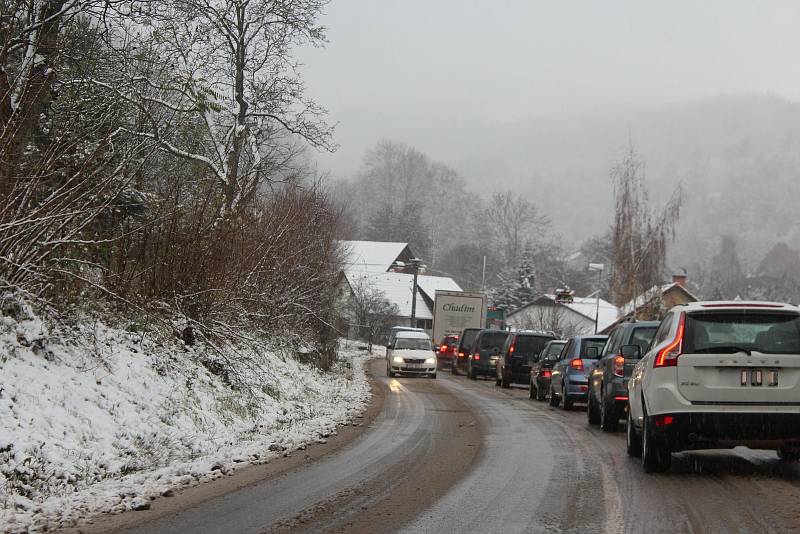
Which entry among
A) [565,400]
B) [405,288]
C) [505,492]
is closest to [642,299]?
[565,400]

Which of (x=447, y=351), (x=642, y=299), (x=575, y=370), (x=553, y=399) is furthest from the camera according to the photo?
(x=642, y=299)

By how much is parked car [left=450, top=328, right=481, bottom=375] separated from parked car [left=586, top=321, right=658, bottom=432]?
82.7 ft

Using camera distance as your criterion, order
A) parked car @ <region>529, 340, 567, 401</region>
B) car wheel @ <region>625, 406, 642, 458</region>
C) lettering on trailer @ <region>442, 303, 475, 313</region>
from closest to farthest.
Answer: car wheel @ <region>625, 406, 642, 458</region> → parked car @ <region>529, 340, 567, 401</region> → lettering on trailer @ <region>442, 303, 475, 313</region>

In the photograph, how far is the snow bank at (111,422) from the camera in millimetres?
7758

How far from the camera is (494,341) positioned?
3762cm

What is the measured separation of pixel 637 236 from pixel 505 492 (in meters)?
45.8

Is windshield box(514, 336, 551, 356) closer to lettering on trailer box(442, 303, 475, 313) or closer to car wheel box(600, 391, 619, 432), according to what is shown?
car wheel box(600, 391, 619, 432)

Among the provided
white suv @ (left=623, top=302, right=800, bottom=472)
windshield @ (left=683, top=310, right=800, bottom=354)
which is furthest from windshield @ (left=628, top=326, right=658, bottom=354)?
windshield @ (left=683, top=310, right=800, bottom=354)

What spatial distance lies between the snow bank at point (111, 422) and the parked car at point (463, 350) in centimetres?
2670

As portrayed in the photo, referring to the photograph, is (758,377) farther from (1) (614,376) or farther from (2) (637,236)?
(2) (637,236)

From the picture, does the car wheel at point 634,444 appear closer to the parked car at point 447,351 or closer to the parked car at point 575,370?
the parked car at point 575,370

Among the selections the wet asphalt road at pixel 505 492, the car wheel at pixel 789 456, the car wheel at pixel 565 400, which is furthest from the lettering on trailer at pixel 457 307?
the car wheel at pixel 789 456

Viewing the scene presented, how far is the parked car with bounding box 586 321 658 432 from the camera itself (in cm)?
1512

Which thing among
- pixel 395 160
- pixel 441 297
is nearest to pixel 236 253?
pixel 441 297
